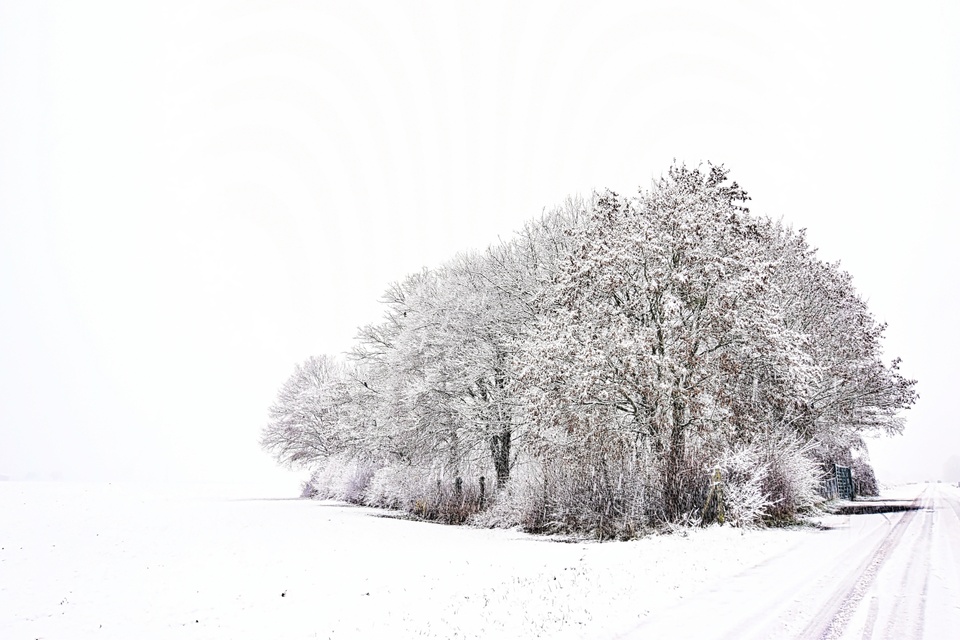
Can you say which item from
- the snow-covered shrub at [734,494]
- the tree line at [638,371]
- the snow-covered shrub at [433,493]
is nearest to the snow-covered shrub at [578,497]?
the tree line at [638,371]

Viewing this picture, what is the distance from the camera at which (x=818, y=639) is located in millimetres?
6586

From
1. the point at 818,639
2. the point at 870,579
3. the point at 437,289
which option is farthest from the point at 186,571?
the point at 437,289

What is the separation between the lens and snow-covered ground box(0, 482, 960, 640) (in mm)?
7734

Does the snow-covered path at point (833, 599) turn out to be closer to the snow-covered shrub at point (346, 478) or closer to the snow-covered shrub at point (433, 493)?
the snow-covered shrub at point (433, 493)

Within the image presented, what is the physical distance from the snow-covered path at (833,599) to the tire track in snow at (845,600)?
0.01 meters

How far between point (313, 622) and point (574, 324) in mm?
A: 14760

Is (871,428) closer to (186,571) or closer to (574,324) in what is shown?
(574,324)

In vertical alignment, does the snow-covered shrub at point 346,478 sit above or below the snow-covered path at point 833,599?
above

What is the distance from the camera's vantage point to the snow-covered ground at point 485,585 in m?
7.73

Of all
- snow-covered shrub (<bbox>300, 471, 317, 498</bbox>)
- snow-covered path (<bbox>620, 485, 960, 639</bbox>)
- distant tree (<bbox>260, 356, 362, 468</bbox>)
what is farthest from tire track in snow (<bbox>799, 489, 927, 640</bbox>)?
snow-covered shrub (<bbox>300, 471, 317, 498</bbox>)

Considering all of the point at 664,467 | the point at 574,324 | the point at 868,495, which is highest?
the point at 574,324

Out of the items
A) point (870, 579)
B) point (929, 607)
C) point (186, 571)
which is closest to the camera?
point (929, 607)

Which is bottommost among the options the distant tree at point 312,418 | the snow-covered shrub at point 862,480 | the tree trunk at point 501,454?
the snow-covered shrub at point 862,480

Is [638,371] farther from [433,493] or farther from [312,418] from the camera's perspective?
[312,418]
